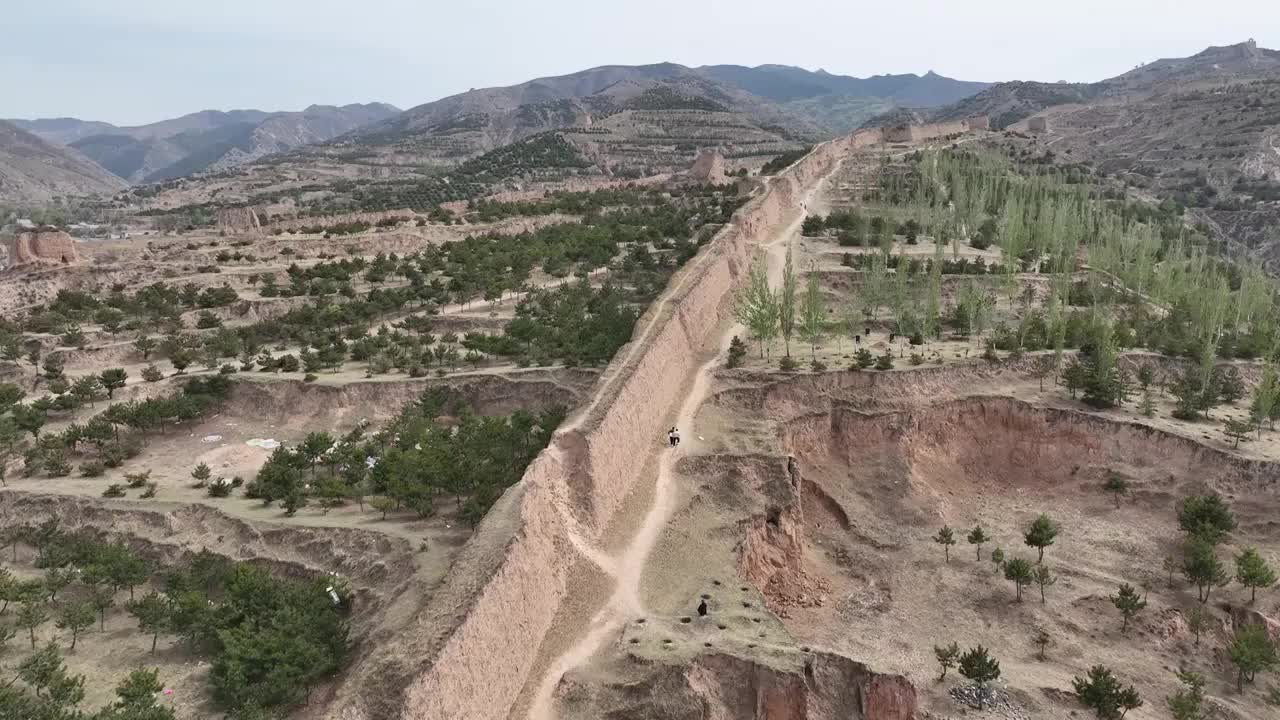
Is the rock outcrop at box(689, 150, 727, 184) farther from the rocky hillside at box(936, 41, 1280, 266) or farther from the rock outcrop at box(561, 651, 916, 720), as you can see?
the rock outcrop at box(561, 651, 916, 720)

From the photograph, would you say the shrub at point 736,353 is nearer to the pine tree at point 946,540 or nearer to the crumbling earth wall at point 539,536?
the crumbling earth wall at point 539,536

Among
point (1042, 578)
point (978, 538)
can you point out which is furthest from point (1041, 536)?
point (978, 538)

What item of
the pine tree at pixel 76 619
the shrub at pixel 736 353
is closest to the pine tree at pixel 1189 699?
the shrub at pixel 736 353

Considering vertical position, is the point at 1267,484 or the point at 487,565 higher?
the point at 487,565

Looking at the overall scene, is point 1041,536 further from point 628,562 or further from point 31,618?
point 31,618

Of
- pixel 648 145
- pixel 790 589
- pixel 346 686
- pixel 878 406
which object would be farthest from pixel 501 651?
pixel 648 145

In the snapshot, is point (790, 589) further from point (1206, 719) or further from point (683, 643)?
point (1206, 719)

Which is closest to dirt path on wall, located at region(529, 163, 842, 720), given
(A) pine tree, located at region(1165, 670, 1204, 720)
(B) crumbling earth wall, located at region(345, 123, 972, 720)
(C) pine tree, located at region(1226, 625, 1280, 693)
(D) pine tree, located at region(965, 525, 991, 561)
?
(B) crumbling earth wall, located at region(345, 123, 972, 720)
